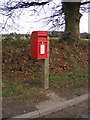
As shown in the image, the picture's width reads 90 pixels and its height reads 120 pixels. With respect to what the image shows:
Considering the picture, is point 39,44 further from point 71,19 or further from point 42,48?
point 71,19

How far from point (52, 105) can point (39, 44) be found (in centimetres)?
164

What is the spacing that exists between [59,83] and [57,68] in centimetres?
136

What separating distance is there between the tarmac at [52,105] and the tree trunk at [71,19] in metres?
5.15

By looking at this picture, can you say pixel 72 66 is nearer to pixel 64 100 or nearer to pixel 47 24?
pixel 64 100

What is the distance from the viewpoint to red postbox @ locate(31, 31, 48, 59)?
4.17 meters

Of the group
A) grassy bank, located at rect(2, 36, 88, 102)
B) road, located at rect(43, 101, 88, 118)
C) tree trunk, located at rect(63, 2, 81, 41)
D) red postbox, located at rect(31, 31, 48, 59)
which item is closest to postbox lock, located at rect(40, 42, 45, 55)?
red postbox, located at rect(31, 31, 48, 59)

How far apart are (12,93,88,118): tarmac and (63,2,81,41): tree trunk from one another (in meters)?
5.15

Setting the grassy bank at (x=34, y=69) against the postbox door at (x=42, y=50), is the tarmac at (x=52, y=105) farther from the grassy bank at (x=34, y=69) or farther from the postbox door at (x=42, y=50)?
the postbox door at (x=42, y=50)

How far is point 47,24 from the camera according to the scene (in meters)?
10.2

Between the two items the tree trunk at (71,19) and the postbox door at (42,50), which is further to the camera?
the tree trunk at (71,19)

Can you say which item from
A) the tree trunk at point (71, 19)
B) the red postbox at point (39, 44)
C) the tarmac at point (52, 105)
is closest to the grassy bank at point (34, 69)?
the tarmac at point (52, 105)

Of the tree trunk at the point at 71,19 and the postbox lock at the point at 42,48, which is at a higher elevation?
→ the tree trunk at the point at 71,19

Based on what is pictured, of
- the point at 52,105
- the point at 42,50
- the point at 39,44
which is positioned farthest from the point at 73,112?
the point at 39,44

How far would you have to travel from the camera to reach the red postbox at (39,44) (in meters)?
4.17
